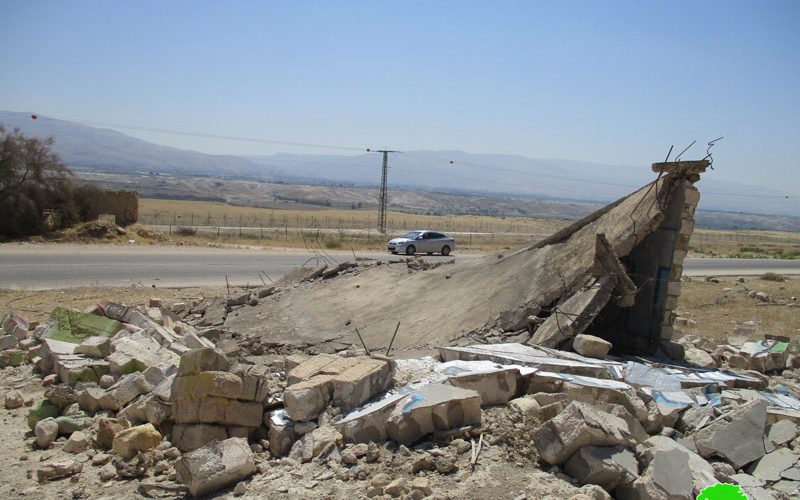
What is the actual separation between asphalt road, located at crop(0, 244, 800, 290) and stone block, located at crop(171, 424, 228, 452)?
14.0 metres

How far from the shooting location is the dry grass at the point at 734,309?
15.4 metres

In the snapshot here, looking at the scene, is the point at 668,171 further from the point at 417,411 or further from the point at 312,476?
the point at 312,476

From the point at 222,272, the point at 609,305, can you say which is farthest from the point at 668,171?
the point at 222,272

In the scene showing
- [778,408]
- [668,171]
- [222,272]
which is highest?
[668,171]

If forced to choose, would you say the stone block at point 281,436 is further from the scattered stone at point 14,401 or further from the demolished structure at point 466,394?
the scattered stone at point 14,401

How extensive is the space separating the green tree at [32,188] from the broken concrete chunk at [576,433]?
100ft

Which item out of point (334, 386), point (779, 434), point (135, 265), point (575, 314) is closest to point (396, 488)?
point (334, 386)

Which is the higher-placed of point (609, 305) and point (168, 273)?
point (609, 305)

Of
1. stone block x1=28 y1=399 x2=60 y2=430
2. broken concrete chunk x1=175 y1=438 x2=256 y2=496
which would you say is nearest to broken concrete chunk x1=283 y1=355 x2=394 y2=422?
broken concrete chunk x1=175 y1=438 x2=256 y2=496

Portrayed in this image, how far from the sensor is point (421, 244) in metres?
35.7

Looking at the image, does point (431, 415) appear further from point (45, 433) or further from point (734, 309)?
point (734, 309)

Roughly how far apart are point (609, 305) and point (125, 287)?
13795 mm

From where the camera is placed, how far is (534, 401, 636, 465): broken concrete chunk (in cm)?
557

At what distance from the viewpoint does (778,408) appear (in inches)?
286
